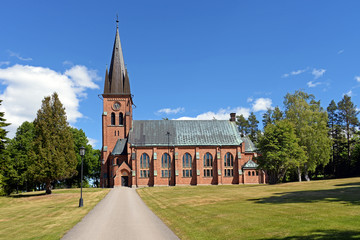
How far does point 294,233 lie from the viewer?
1148cm

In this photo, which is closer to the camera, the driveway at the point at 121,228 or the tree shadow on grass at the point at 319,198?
the driveway at the point at 121,228

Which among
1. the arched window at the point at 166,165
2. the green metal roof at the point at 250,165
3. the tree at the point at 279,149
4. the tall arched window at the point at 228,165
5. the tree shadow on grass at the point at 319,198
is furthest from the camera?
the tall arched window at the point at 228,165

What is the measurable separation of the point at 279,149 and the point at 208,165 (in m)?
17.6

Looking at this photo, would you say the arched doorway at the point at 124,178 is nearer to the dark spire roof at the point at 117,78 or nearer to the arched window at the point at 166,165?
the arched window at the point at 166,165

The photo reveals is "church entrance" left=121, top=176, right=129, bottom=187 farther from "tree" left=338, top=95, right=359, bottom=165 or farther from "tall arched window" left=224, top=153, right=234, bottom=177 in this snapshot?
"tree" left=338, top=95, right=359, bottom=165

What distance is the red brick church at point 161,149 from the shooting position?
60031mm

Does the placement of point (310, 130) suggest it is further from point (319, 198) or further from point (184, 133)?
point (319, 198)

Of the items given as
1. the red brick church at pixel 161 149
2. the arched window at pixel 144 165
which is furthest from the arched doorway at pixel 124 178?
the arched window at pixel 144 165

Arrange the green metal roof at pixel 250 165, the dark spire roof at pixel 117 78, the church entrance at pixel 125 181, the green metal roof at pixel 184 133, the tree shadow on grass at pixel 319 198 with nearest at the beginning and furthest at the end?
the tree shadow on grass at pixel 319 198 → the church entrance at pixel 125 181 → the green metal roof at pixel 250 165 → the green metal roof at pixel 184 133 → the dark spire roof at pixel 117 78

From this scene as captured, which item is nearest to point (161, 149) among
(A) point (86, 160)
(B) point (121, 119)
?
(B) point (121, 119)

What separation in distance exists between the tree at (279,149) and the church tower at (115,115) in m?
27.5

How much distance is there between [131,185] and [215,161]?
1796cm

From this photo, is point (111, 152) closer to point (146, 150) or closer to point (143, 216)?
point (146, 150)

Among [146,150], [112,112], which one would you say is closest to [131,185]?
[146,150]
